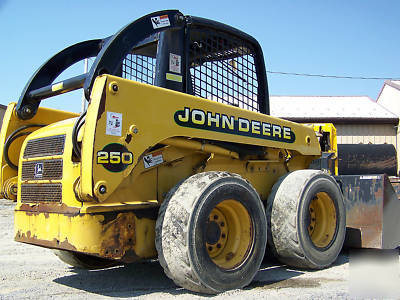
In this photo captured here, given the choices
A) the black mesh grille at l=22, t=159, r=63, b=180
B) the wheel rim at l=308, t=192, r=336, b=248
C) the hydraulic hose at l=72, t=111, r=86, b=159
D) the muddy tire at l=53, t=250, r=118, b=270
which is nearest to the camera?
the hydraulic hose at l=72, t=111, r=86, b=159

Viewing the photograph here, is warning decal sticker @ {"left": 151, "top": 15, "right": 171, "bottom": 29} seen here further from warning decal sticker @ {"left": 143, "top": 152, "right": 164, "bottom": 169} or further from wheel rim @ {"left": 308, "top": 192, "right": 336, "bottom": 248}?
wheel rim @ {"left": 308, "top": 192, "right": 336, "bottom": 248}

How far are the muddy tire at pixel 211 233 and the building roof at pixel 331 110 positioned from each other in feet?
42.7

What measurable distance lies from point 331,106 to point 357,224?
13.6m

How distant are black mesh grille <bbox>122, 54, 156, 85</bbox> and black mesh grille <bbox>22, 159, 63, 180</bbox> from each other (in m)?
1.26

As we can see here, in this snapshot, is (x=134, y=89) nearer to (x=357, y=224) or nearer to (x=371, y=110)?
(x=357, y=224)

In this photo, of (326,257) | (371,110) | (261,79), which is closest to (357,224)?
(326,257)

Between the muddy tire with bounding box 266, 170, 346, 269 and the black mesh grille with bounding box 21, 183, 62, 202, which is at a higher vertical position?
the black mesh grille with bounding box 21, 183, 62, 202

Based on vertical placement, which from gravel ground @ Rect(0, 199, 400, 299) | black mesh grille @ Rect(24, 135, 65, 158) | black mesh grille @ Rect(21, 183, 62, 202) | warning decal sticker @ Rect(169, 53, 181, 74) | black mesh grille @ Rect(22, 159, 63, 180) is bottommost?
gravel ground @ Rect(0, 199, 400, 299)

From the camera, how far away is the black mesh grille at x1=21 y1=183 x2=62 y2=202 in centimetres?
398

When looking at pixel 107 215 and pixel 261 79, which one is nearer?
pixel 107 215

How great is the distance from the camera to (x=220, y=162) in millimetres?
4727

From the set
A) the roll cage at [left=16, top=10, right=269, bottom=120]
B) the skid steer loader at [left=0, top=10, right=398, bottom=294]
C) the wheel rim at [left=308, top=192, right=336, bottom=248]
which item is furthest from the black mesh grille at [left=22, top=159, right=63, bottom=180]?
the wheel rim at [left=308, top=192, right=336, bottom=248]

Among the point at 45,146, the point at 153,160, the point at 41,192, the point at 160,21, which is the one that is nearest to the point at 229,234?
the point at 153,160

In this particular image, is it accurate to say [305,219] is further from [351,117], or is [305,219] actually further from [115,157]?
[351,117]
